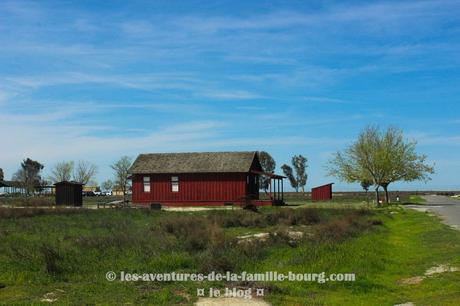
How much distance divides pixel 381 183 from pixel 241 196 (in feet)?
46.9

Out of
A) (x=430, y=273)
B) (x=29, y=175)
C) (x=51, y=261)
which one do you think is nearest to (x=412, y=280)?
(x=430, y=273)

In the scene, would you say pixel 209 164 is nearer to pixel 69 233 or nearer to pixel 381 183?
pixel 381 183

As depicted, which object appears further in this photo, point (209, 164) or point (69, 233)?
point (209, 164)

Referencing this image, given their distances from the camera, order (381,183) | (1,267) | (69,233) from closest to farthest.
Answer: (1,267) < (69,233) < (381,183)

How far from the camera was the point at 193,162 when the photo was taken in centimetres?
5106

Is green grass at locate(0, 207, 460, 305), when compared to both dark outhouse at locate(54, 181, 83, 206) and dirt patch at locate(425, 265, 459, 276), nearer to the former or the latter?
dirt patch at locate(425, 265, 459, 276)

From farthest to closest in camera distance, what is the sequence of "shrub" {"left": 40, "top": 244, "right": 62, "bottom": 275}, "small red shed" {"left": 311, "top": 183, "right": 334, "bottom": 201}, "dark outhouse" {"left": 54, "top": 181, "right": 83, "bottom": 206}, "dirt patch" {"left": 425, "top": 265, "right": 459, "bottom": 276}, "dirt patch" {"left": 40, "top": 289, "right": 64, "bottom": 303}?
"small red shed" {"left": 311, "top": 183, "right": 334, "bottom": 201} → "dark outhouse" {"left": 54, "top": 181, "right": 83, "bottom": 206} → "dirt patch" {"left": 425, "top": 265, "right": 459, "bottom": 276} → "shrub" {"left": 40, "top": 244, "right": 62, "bottom": 275} → "dirt patch" {"left": 40, "top": 289, "right": 64, "bottom": 303}

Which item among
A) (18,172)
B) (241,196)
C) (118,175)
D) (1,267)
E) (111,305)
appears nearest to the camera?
(111,305)

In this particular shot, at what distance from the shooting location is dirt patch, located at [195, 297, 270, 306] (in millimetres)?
9774

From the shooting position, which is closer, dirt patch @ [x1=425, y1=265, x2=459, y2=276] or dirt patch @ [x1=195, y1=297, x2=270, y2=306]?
dirt patch @ [x1=195, y1=297, x2=270, y2=306]

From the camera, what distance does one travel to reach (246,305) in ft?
31.9

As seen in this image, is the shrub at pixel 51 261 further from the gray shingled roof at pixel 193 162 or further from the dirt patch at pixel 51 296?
the gray shingled roof at pixel 193 162

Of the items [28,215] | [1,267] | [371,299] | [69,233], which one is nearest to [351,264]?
[371,299]

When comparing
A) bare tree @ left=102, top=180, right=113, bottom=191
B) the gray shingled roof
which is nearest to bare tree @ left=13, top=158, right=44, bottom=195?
bare tree @ left=102, top=180, right=113, bottom=191
